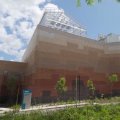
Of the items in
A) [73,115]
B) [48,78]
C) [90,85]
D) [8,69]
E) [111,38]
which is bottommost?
[73,115]

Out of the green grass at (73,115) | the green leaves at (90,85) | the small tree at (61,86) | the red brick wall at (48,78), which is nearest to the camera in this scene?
the green grass at (73,115)

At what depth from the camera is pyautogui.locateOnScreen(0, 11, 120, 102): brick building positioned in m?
38.2

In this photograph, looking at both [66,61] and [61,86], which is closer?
[61,86]

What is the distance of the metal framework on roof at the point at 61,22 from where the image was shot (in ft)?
163

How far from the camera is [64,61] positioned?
40938mm

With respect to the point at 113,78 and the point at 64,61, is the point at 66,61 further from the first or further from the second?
the point at 113,78

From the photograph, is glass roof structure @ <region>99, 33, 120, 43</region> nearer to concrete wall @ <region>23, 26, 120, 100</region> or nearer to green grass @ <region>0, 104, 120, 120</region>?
concrete wall @ <region>23, 26, 120, 100</region>

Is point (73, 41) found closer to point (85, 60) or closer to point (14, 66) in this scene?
point (85, 60)

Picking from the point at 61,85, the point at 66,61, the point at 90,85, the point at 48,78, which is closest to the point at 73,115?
the point at 61,85

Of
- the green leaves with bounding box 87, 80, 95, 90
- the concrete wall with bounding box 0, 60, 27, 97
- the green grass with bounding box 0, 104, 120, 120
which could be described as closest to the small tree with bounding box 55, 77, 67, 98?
the green leaves with bounding box 87, 80, 95, 90

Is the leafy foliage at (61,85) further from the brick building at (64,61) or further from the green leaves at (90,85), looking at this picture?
the green leaves at (90,85)

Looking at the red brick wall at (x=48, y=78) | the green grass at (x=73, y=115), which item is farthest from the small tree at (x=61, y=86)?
the green grass at (x=73, y=115)

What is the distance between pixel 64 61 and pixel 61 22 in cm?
1305

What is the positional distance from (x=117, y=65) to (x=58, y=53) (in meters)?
14.9
